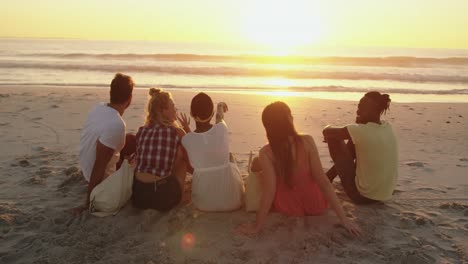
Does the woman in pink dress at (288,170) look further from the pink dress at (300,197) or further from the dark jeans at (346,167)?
the dark jeans at (346,167)

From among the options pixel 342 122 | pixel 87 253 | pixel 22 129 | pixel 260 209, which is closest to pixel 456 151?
pixel 342 122

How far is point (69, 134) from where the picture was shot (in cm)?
806

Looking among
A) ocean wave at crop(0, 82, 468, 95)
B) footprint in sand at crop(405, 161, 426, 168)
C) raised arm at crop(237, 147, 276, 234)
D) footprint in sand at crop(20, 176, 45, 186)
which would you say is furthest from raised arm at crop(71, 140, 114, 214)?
ocean wave at crop(0, 82, 468, 95)

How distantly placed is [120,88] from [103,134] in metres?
0.48

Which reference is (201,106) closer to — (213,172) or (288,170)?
(213,172)

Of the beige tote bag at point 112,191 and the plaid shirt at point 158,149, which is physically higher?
the plaid shirt at point 158,149

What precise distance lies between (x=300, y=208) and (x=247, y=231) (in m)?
0.59

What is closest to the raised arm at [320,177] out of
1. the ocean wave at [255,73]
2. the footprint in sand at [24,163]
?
the footprint in sand at [24,163]

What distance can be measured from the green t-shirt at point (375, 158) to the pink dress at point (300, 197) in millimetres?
599

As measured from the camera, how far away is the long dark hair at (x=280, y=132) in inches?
154

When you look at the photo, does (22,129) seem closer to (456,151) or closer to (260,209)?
(260,209)

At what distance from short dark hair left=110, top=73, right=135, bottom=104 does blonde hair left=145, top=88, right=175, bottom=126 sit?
0.27 meters

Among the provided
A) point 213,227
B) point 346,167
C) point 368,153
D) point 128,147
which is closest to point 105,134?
point 128,147

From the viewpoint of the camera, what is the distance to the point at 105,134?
4371 millimetres
